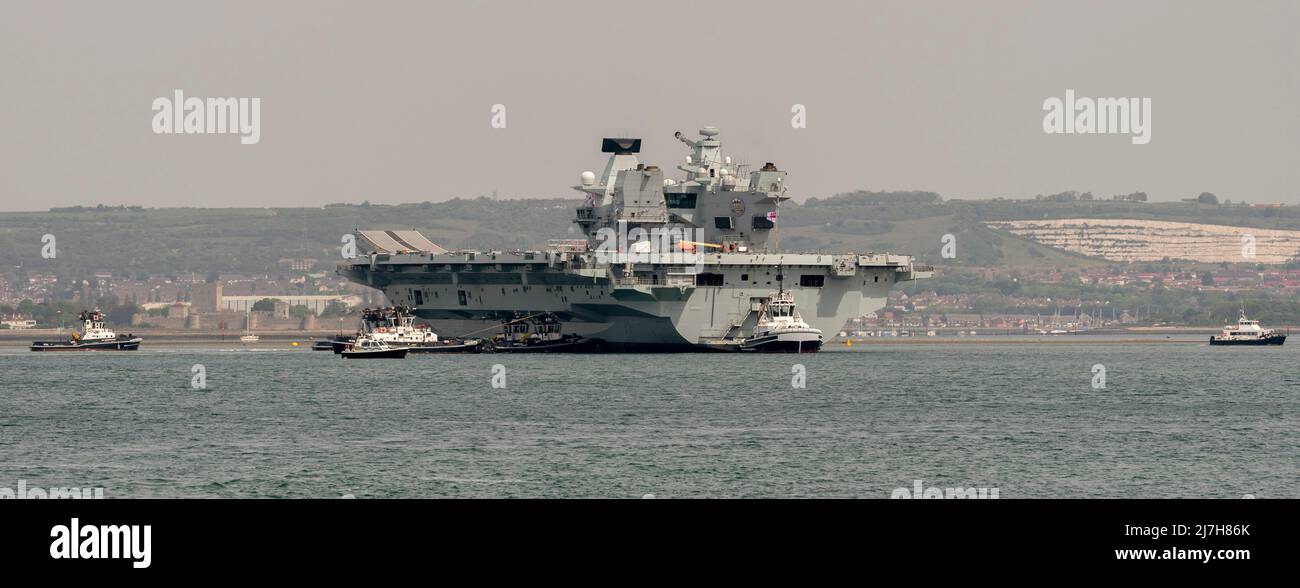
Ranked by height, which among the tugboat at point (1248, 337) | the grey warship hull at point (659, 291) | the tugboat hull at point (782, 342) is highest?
the grey warship hull at point (659, 291)

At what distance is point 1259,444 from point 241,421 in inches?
962

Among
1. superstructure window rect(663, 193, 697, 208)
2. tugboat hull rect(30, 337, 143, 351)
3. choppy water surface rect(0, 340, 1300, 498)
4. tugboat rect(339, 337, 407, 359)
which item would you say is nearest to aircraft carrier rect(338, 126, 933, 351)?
superstructure window rect(663, 193, 697, 208)

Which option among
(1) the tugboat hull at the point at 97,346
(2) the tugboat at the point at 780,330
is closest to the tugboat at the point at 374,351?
(2) the tugboat at the point at 780,330

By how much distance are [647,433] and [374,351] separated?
4158cm

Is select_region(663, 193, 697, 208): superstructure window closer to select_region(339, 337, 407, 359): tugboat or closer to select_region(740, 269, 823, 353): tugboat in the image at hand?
select_region(740, 269, 823, 353): tugboat

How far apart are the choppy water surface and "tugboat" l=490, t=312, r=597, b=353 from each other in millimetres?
11458

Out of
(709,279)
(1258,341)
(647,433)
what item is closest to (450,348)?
(709,279)

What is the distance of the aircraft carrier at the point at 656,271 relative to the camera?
7675cm

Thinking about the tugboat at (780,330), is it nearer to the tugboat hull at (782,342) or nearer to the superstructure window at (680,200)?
the tugboat hull at (782,342)

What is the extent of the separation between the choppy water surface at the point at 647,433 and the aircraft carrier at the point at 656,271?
6.98m

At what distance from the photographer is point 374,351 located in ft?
264

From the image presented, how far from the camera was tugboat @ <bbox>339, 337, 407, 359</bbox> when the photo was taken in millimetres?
80125
